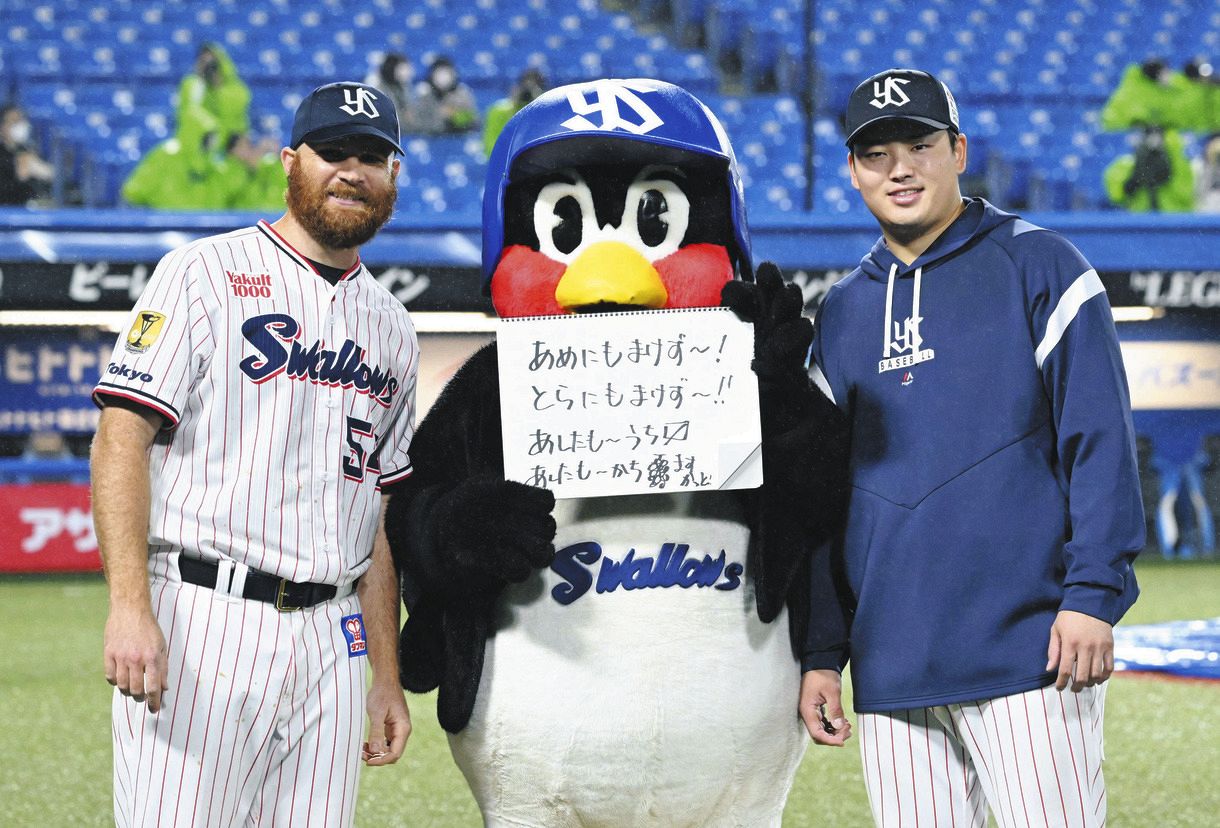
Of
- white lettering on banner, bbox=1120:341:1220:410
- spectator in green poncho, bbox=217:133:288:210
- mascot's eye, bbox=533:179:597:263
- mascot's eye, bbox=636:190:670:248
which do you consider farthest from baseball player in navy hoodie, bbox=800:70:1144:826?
white lettering on banner, bbox=1120:341:1220:410

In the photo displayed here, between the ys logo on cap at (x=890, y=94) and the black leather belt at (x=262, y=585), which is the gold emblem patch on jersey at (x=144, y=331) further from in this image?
the ys logo on cap at (x=890, y=94)

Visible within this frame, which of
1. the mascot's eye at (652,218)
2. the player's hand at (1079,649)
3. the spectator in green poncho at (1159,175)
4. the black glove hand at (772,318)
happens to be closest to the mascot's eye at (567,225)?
the mascot's eye at (652,218)

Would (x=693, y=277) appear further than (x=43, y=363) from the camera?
No

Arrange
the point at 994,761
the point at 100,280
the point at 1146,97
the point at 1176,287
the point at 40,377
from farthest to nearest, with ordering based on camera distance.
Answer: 1. the point at 1146,97
2. the point at 1176,287
3. the point at 40,377
4. the point at 100,280
5. the point at 994,761

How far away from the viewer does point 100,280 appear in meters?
9.52

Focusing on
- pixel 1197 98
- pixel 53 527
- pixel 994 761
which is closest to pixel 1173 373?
pixel 1197 98

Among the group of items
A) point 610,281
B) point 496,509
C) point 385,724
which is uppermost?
point 610,281

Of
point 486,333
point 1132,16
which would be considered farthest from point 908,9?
point 486,333

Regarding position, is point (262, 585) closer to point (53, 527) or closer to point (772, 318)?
point (772, 318)

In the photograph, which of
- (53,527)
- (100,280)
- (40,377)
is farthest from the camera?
(40,377)

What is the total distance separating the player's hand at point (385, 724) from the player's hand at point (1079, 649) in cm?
121

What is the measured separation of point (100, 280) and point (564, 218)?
776cm

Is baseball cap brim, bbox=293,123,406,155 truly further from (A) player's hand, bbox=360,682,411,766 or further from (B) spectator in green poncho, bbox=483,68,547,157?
(B) spectator in green poncho, bbox=483,68,547,157

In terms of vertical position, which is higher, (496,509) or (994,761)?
(496,509)
